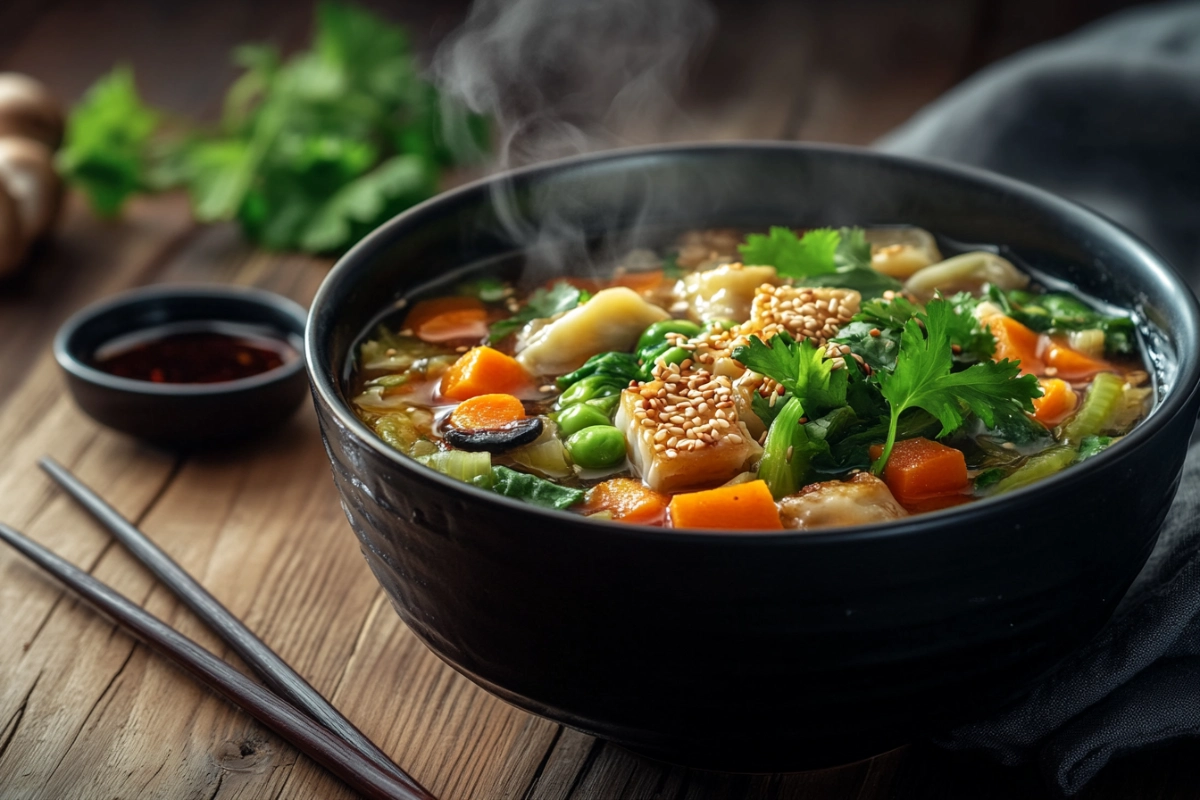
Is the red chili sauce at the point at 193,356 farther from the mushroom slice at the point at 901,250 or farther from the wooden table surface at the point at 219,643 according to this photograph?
the mushroom slice at the point at 901,250

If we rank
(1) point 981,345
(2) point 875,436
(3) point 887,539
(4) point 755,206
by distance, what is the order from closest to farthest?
(3) point 887,539, (2) point 875,436, (1) point 981,345, (4) point 755,206

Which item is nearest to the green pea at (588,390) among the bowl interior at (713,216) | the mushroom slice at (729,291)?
the mushroom slice at (729,291)

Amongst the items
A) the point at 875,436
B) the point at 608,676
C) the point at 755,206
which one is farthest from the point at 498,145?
the point at 608,676

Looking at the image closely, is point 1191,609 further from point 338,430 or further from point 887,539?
point 338,430

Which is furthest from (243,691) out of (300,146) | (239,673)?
(300,146)

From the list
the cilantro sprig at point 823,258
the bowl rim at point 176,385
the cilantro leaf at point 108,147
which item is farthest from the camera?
the cilantro leaf at point 108,147

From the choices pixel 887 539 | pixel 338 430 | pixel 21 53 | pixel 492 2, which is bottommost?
pixel 21 53
